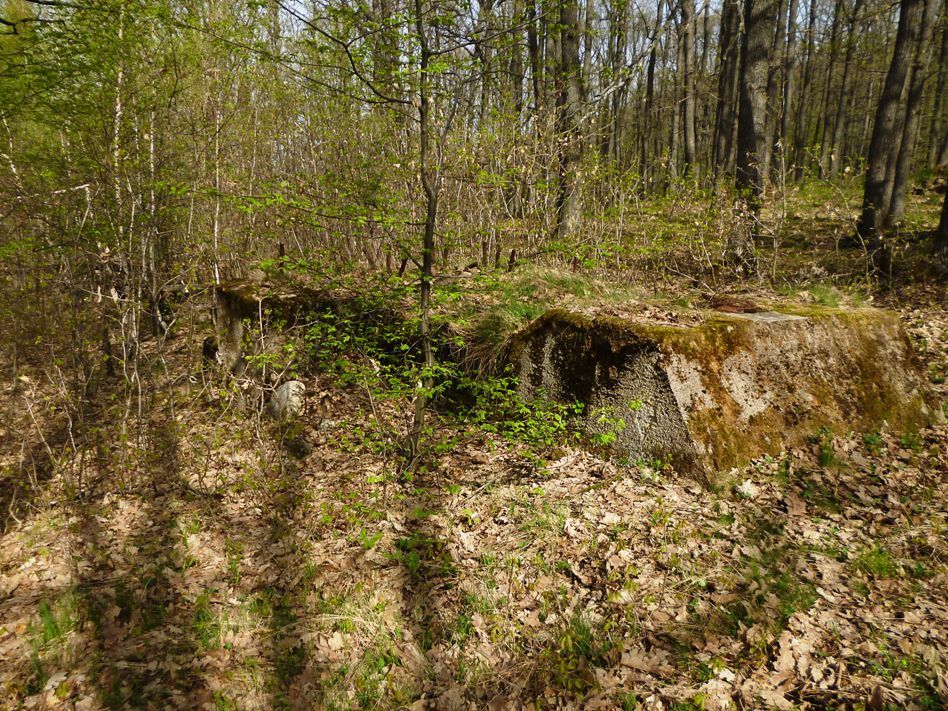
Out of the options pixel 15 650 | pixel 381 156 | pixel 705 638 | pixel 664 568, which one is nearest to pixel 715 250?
pixel 381 156

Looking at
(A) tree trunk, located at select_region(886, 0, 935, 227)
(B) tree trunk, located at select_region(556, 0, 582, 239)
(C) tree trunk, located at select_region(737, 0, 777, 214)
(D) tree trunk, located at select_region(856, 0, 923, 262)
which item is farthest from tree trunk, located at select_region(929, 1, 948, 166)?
(B) tree trunk, located at select_region(556, 0, 582, 239)

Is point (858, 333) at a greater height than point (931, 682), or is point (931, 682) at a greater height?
point (858, 333)

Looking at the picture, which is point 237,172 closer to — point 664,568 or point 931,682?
point 664,568

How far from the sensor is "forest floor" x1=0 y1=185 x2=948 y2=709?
2799 millimetres

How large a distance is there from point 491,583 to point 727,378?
2549mm

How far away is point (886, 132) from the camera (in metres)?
9.08

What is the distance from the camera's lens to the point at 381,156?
7156mm

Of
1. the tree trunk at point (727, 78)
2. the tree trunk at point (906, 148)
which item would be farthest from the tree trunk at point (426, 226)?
the tree trunk at point (727, 78)

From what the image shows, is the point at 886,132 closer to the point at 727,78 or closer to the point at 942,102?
the point at 727,78

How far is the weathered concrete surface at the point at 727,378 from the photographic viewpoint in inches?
163

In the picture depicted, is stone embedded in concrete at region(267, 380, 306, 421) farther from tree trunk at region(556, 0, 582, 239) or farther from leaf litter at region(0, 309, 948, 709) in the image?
tree trunk at region(556, 0, 582, 239)

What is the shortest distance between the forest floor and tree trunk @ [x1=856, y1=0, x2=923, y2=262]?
18.1 feet

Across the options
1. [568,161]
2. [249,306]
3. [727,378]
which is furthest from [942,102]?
[249,306]

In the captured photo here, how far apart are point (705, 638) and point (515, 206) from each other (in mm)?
5442
